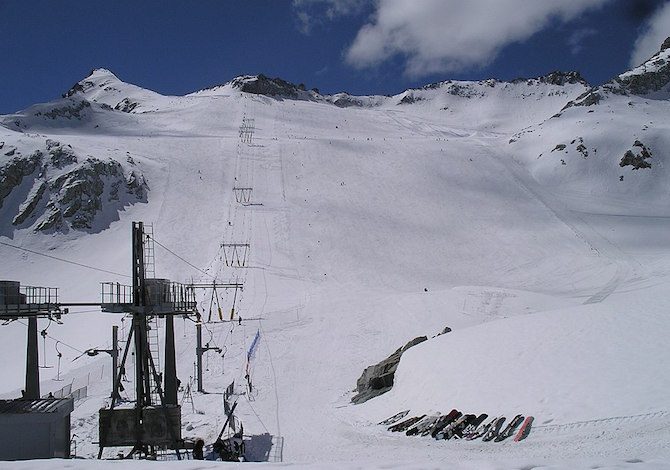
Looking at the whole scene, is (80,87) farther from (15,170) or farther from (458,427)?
(458,427)

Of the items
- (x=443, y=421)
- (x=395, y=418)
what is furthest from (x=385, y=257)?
(x=443, y=421)

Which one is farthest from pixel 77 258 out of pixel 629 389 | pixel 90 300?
pixel 629 389

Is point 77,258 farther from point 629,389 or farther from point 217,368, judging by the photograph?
point 629,389

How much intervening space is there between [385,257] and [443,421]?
3638 centimetres

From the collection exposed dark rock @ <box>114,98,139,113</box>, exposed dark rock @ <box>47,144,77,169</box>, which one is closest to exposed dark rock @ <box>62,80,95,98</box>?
exposed dark rock @ <box>114,98,139,113</box>

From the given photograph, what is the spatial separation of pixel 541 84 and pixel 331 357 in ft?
542

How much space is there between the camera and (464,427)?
1756 cm

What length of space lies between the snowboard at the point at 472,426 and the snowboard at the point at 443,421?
2.67ft

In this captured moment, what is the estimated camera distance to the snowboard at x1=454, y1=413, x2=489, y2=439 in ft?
56.3

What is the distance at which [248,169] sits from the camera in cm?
7850

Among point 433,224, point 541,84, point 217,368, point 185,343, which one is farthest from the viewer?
point 541,84

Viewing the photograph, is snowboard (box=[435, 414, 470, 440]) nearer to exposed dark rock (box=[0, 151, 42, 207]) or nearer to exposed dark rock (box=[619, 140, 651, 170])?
exposed dark rock (box=[0, 151, 42, 207])

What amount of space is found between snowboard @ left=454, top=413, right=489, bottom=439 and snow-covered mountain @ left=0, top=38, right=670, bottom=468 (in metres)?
0.57

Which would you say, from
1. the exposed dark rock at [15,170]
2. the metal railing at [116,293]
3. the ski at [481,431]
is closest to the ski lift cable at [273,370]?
the metal railing at [116,293]
